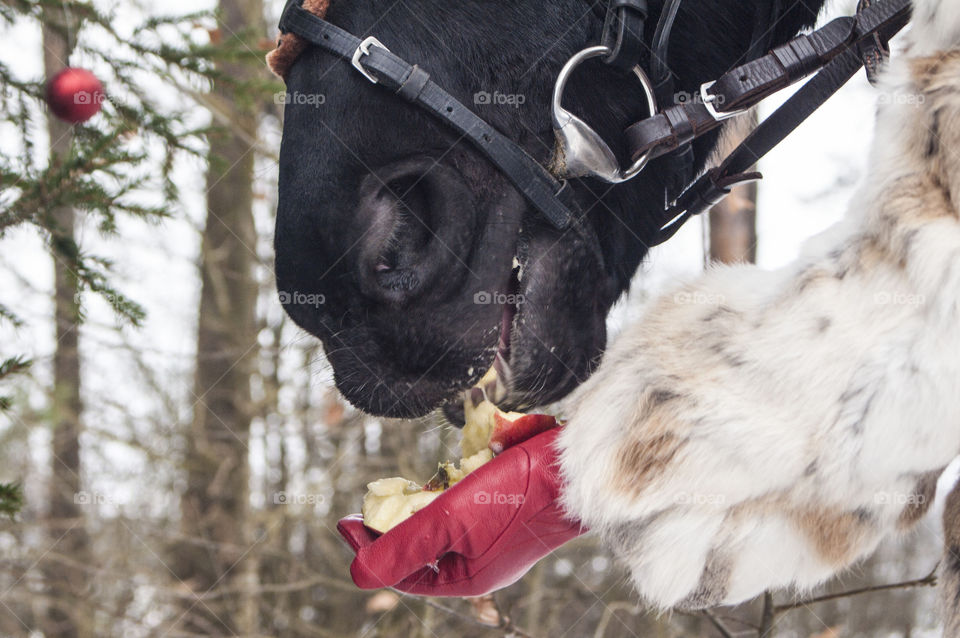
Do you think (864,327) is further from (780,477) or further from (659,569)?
(659,569)

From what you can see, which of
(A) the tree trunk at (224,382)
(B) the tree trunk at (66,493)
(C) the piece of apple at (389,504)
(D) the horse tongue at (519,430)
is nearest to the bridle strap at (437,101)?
(D) the horse tongue at (519,430)

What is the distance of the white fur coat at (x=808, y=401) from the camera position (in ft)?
3.60

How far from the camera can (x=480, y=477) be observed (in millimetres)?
1365

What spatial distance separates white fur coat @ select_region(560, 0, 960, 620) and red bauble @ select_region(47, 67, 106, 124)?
4.85ft

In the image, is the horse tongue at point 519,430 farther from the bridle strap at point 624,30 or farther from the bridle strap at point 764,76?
the bridle strap at point 624,30

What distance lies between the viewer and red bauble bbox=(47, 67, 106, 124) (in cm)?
201

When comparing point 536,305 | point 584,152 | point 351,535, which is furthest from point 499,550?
point 584,152

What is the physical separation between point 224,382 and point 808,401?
5247 mm

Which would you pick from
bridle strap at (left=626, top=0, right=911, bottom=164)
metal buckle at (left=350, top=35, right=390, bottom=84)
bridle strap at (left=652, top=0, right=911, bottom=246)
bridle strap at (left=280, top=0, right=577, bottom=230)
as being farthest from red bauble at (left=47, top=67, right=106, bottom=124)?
bridle strap at (left=652, top=0, right=911, bottom=246)

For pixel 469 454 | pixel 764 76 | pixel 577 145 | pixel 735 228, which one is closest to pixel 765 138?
pixel 764 76

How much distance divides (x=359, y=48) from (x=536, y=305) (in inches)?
22.6

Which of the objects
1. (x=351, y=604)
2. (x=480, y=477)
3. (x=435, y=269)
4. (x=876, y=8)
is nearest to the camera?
(x=480, y=477)

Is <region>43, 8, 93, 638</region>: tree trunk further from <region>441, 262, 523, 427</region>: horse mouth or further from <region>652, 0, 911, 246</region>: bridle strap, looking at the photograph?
<region>652, 0, 911, 246</region>: bridle strap

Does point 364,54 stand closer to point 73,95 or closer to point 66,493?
point 73,95
